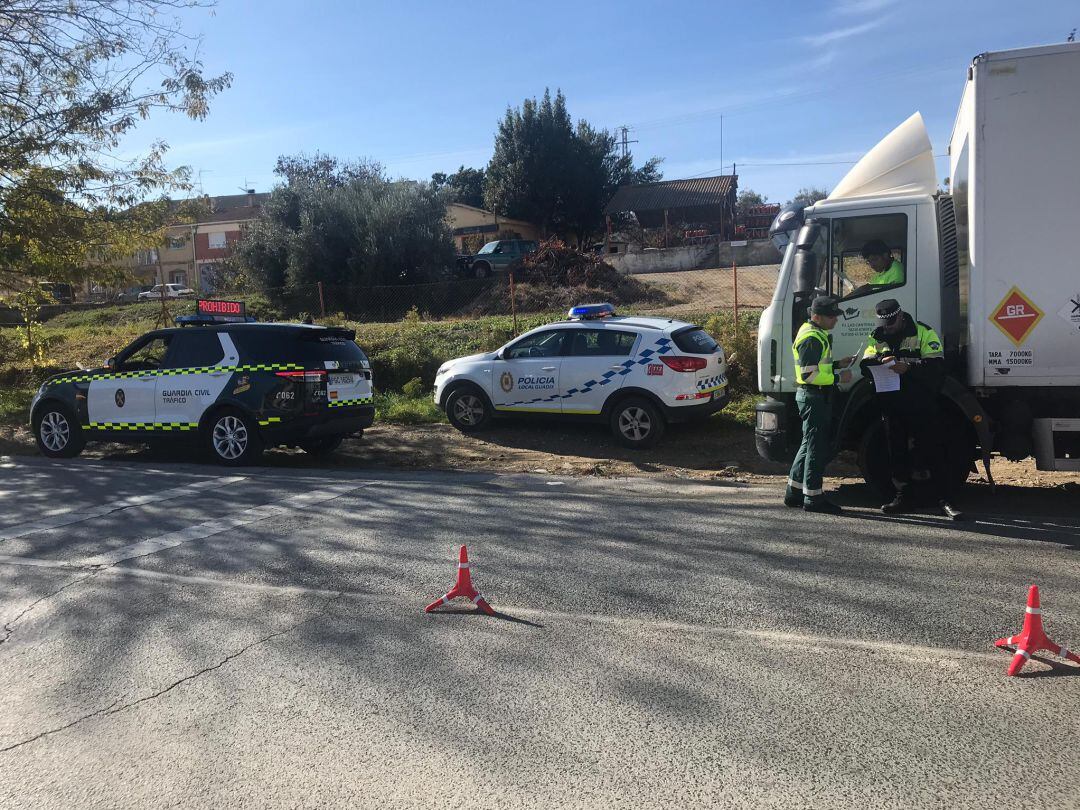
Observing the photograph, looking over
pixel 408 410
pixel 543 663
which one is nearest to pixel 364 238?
pixel 408 410

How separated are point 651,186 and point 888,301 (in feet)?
142

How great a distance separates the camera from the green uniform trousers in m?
7.41

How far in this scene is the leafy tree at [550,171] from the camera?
45875 mm

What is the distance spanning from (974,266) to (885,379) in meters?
1.10

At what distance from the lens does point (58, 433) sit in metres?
12.1

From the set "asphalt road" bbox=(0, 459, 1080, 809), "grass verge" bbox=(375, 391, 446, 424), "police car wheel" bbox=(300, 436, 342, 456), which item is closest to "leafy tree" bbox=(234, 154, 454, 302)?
"grass verge" bbox=(375, 391, 446, 424)

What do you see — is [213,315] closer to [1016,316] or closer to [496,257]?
[1016,316]

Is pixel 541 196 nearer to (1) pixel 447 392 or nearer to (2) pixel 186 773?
(1) pixel 447 392

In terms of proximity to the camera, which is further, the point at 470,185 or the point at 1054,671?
the point at 470,185

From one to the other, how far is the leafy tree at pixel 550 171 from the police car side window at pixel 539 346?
3569 cm

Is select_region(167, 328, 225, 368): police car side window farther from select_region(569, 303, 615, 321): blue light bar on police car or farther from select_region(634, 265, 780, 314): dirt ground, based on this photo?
select_region(634, 265, 780, 314): dirt ground

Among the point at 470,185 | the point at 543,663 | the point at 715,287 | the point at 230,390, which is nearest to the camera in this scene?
the point at 543,663

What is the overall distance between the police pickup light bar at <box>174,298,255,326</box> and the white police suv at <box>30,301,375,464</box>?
3 centimetres

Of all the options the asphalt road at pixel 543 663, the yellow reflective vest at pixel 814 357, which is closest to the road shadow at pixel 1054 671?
the asphalt road at pixel 543 663
